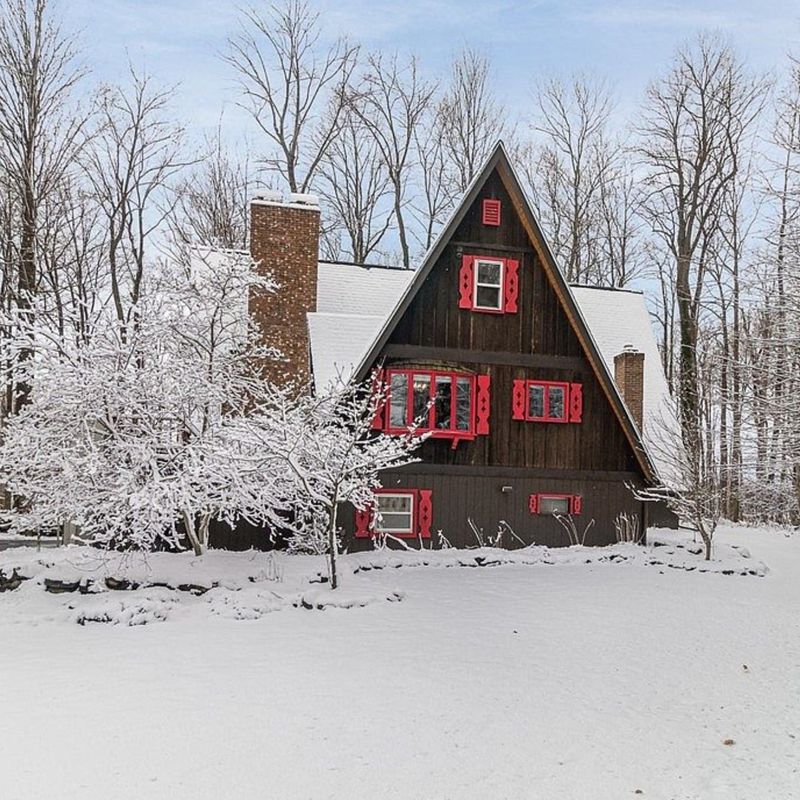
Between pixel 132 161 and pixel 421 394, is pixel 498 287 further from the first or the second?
pixel 132 161

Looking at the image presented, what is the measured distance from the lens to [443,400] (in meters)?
14.4

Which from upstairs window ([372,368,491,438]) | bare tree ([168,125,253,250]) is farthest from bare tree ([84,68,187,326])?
upstairs window ([372,368,491,438])

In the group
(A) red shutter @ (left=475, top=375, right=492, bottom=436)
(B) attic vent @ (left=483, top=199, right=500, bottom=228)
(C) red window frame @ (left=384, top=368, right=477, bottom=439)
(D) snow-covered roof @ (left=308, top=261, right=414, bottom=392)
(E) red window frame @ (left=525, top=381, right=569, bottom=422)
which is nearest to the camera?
(C) red window frame @ (left=384, top=368, right=477, bottom=439)

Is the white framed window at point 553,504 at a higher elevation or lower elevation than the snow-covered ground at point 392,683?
higher

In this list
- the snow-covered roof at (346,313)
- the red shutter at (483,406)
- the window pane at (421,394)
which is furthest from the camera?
the red shutter at (483,406)

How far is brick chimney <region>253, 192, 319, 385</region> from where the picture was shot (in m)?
15.1

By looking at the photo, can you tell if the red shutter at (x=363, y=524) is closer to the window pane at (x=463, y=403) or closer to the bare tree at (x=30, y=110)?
the window pane at (x=463, y=403)

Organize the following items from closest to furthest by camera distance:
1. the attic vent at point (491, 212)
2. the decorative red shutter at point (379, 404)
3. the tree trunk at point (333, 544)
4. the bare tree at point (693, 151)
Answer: the tree trunk at point (333, 544) < the decorative red shutter at point (379, 404) < the attic vent at point (491, 212) < the bare tree at point (693, 151)

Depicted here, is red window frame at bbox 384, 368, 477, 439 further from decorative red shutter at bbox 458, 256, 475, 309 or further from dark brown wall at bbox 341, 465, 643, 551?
decorative red shutter at bbox 458, 256, 475, 309

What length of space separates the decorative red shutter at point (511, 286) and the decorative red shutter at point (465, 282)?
74cm

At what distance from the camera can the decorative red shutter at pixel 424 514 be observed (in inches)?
555

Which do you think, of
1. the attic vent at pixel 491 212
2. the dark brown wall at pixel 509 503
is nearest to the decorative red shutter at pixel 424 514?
the dark brown wall at pixel 509 503

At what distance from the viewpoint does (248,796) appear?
5102 mm

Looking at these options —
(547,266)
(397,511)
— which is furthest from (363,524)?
(547,266)
